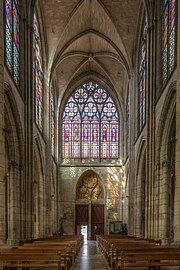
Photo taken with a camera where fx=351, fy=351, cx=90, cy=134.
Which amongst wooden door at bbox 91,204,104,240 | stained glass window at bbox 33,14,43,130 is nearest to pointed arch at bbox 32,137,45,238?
stained glass window at bbox 33,14,43,130

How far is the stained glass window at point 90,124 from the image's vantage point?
Result: 128ft

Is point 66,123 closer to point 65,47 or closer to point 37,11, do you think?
point 65,47

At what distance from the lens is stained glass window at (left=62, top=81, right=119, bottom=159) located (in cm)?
3891

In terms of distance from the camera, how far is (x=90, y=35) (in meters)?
31.6

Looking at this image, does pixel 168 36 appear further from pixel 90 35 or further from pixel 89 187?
pixel 89 187

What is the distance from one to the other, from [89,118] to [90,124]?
69 cm

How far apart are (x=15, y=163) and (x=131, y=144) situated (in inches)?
520

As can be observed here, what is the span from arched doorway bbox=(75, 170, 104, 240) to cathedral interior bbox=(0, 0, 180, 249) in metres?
0.11

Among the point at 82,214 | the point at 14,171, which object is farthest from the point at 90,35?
the point at 82,214

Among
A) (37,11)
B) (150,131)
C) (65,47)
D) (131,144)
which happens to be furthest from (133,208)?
(37,11)

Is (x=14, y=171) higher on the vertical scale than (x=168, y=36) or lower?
lower

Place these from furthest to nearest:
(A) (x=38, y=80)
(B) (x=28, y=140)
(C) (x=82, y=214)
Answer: (C) (x=82, y=214), (A) (x=38, y=80), (B) (x=28, y=140)

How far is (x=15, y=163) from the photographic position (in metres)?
18.2

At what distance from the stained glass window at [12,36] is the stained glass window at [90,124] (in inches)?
797
